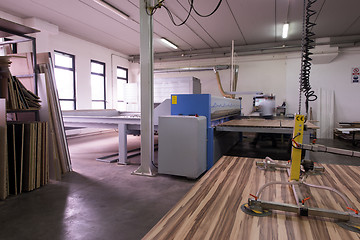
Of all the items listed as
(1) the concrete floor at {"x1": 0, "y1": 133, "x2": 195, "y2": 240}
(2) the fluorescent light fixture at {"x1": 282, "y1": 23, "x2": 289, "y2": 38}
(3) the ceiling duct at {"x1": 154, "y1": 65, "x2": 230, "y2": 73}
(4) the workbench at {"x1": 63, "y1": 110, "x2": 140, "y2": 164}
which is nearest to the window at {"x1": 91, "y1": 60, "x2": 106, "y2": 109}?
(3) the ceiling duct at {"x1": 154, "y1": 65, "x2": 230, "y2": 73}

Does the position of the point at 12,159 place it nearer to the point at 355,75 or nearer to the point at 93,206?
the point at 93,206

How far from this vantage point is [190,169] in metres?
3.07

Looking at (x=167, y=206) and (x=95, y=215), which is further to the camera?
(x=167, y=206)

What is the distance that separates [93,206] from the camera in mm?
2363

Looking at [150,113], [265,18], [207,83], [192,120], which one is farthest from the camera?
[207,83]

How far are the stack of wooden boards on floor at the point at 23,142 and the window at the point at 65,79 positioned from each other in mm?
4012

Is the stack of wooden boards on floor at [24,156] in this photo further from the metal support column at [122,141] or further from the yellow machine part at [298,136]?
the yellow machine part at [298,136]

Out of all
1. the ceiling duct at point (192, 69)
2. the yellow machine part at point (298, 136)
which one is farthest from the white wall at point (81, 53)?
the yellow machine part at point (298, 136)

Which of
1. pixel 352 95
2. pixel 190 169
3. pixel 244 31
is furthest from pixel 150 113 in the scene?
pixel 352 95

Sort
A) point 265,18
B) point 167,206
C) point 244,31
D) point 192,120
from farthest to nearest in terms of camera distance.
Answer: point 244,31
point 265,18
point 192,120
point 167,206

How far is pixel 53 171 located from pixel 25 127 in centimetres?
75

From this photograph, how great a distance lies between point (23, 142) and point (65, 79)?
190 inches

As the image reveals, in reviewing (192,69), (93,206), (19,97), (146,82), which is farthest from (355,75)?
(19,97)

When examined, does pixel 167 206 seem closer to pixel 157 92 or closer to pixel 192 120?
pixel 192 120
